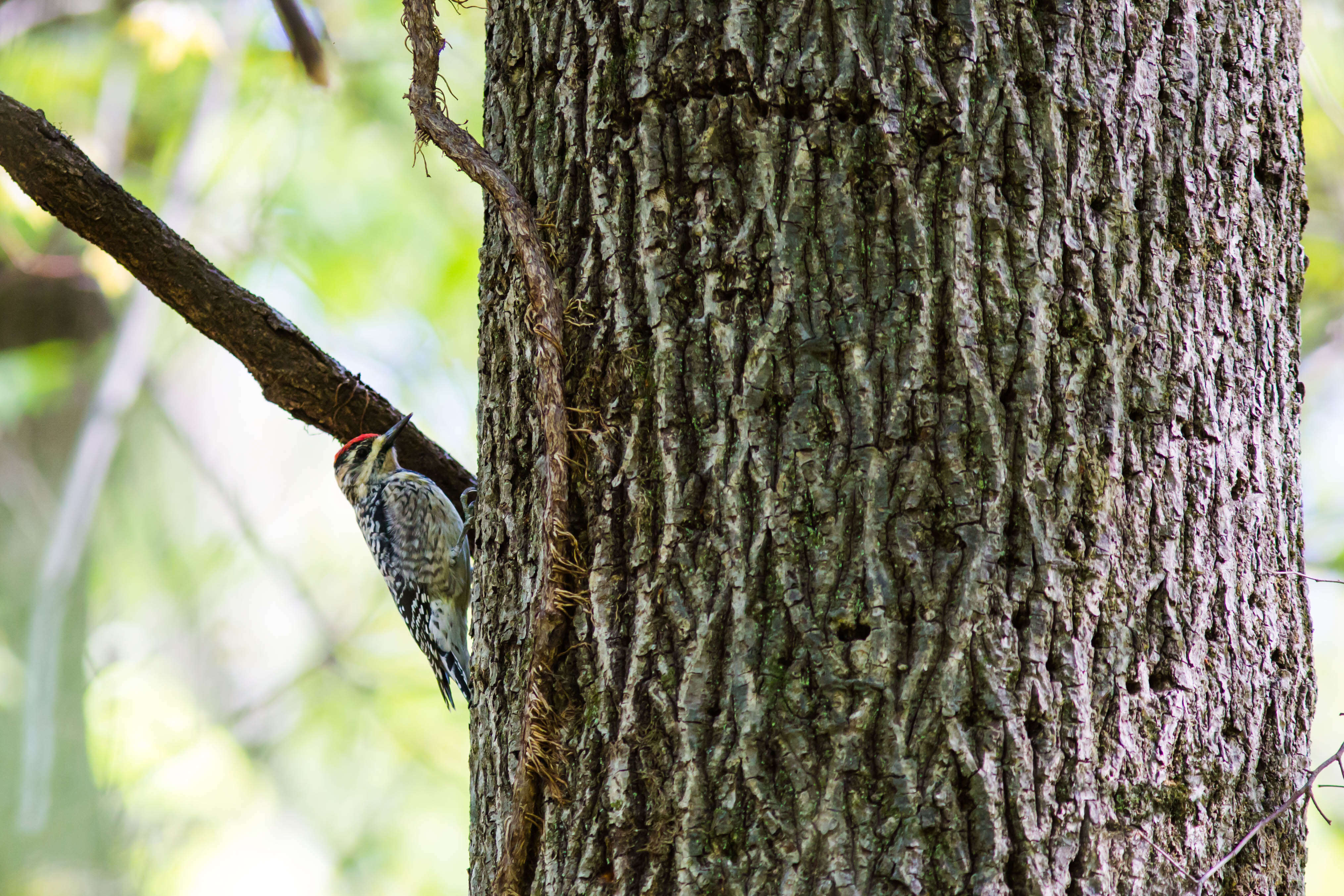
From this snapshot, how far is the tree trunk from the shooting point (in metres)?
1.25

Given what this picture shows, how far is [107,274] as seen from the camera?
440 cm

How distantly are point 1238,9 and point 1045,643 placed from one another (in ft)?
3.17

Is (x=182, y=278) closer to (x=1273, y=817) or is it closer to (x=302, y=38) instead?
(x=302, y=38)

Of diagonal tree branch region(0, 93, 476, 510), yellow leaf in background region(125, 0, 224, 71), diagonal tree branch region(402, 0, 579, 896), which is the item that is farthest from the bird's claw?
yellow leaf in background region(125, 0, 224, 71)

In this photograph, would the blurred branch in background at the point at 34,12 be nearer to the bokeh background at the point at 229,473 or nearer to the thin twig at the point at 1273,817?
the bokeh background at the point at 229,473

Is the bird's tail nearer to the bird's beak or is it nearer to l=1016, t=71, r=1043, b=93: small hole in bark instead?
the bird's beak

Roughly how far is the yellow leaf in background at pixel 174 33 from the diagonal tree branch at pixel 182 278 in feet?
9.52

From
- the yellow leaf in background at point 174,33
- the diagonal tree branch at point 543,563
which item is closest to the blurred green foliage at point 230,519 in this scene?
the yellow leaf in background at point 174,33

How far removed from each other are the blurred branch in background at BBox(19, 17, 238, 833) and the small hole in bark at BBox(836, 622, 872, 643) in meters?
3.05

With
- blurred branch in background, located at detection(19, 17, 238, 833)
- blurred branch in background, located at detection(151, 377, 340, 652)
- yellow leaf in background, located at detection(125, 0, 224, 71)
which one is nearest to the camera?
blurred branch in background, located at detection(19, 17, 238, 833)

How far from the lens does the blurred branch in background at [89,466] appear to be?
3529mm

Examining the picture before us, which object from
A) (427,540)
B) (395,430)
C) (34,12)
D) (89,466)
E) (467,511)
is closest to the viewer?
(395,430)

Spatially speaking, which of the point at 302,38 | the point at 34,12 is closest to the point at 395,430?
the point at 302,38

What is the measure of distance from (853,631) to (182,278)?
160 centimetres
